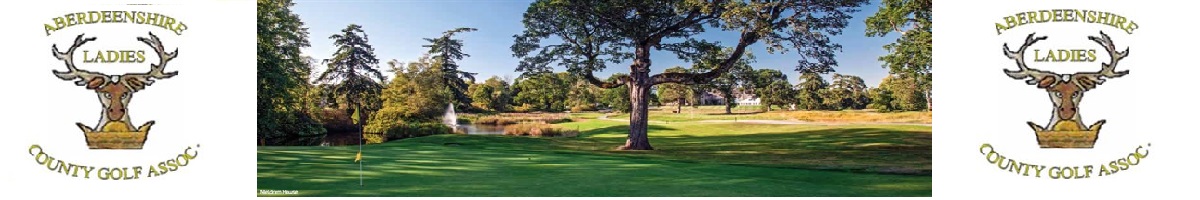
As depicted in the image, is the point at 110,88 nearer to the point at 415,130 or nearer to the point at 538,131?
the point at 415,130

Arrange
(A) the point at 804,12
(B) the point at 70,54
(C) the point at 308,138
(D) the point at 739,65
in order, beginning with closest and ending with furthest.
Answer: (B) the point at 70,54, (A) the point at 804,12, (D) the point at 739,65, (C) the point at 308,138

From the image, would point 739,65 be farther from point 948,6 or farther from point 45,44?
point 45,44

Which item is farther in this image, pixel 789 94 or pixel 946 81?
pixel 789 94

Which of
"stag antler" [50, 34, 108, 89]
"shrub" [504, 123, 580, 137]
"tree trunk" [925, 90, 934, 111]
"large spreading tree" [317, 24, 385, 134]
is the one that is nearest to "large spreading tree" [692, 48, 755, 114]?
"shrub" [504, 123, 580, 137]

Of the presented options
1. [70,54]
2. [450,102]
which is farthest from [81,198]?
[450,102]

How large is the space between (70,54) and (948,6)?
26.4 feet

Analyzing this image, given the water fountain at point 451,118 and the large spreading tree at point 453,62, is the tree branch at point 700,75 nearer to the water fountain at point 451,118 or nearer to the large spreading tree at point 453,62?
the large spreading tree at point 453,62

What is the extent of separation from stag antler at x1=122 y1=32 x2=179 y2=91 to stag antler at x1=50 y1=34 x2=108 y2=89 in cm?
22

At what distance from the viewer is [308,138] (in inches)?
402

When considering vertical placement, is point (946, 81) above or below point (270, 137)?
above

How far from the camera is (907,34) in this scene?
843 cm

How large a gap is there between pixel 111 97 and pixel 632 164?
5.20m

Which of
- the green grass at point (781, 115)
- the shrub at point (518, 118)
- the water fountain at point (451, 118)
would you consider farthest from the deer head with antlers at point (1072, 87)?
the water fountain at point (451, 118)

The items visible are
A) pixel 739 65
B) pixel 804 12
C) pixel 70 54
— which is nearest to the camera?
pixel 70 54
